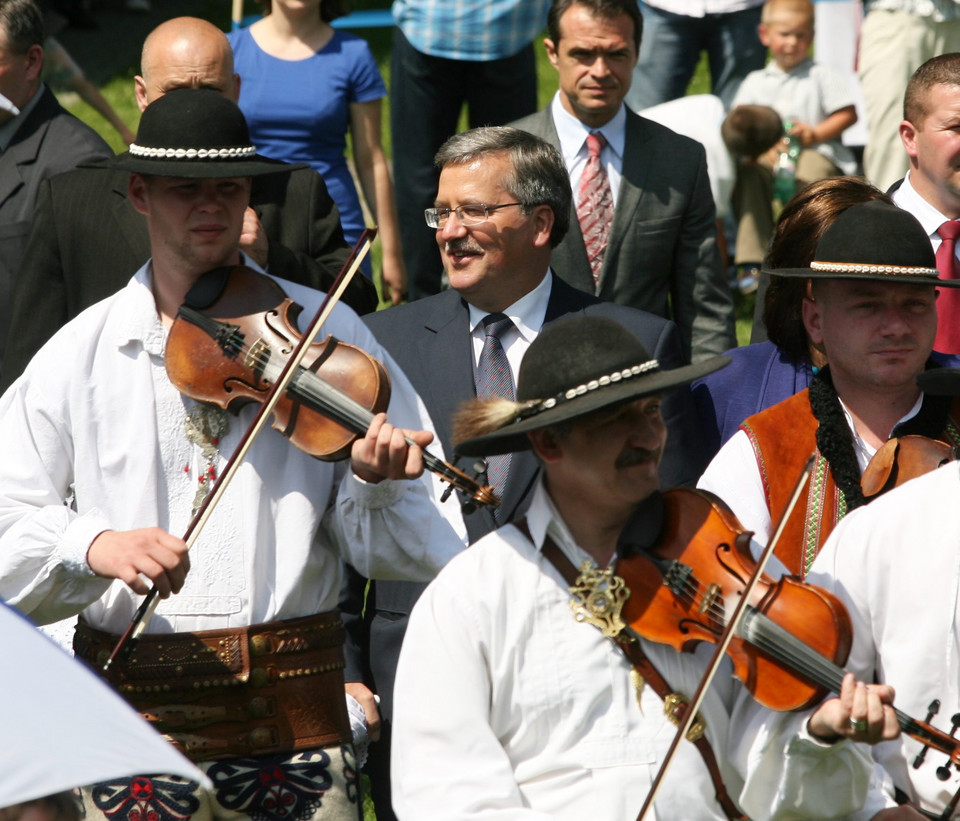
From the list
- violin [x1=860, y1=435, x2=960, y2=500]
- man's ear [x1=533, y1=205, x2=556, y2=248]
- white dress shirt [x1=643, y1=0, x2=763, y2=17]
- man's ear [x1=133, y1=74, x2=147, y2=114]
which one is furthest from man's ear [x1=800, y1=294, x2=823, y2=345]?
white dress shirt [x1=643, y1=0, x2=763, y2=17]

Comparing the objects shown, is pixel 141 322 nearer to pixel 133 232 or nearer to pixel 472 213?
pixel 133 232

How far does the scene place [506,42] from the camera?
7.44 m

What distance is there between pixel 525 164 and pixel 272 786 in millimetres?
2271

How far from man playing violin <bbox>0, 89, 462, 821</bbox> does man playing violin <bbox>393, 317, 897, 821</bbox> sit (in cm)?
47

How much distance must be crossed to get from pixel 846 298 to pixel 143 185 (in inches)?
72.6

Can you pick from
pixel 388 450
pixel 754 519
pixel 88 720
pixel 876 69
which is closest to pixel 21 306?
pixel 388 450

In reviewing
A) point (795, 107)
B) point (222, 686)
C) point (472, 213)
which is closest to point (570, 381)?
point (222, 686)

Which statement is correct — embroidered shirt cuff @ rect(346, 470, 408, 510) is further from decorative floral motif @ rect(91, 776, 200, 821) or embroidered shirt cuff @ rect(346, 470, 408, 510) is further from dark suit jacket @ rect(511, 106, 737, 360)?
dark suit jacket @ rect(511, 106, 737, 360)

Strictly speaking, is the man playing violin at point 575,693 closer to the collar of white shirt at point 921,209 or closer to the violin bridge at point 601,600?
the violin bridge at point 601,600

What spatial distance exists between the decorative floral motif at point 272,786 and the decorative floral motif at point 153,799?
0.24 ft

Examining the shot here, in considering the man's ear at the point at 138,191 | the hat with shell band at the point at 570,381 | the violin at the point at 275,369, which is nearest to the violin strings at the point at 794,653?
the hat with shell band at the point at 570,381

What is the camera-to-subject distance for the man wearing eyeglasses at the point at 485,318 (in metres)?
5.02

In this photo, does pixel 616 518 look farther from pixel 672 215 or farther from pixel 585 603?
pixel 672 215

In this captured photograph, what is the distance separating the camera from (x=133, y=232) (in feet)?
17.4
